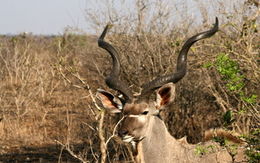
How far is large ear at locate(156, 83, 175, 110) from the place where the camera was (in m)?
5.17

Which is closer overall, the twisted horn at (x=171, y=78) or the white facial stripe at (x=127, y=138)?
the white facial stripe at (x=127, y=138)

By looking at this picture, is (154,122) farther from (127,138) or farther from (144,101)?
(127,138)

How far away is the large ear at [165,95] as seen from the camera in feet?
17.0

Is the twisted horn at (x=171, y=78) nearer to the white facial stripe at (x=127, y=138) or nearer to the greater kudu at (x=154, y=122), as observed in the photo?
the greater kudu at (x=154, y=122)

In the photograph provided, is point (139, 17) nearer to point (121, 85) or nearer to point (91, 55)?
point (91, 55)

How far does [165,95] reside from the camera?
5324 millimetres

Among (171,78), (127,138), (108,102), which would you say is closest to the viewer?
(127,138)

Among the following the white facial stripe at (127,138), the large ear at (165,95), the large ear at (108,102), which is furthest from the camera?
the large ear at (108,102)

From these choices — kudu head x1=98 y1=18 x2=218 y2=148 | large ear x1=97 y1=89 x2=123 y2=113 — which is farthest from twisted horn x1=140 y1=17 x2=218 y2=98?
large ear x1=97 y1=89 x2=123 y2=113

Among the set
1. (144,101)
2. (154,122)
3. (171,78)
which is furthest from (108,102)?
(171,78)

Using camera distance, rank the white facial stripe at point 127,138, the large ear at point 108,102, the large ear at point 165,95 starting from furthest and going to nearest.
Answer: the large ear at point 108,102 → the large ear at point 165,95 → the white facial stripe at point 127,138

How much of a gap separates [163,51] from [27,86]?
4.60 metres

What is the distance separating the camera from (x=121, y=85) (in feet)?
17.4

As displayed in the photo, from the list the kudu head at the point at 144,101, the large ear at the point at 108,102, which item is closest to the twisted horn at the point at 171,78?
the kudu head at the point at 144,101
